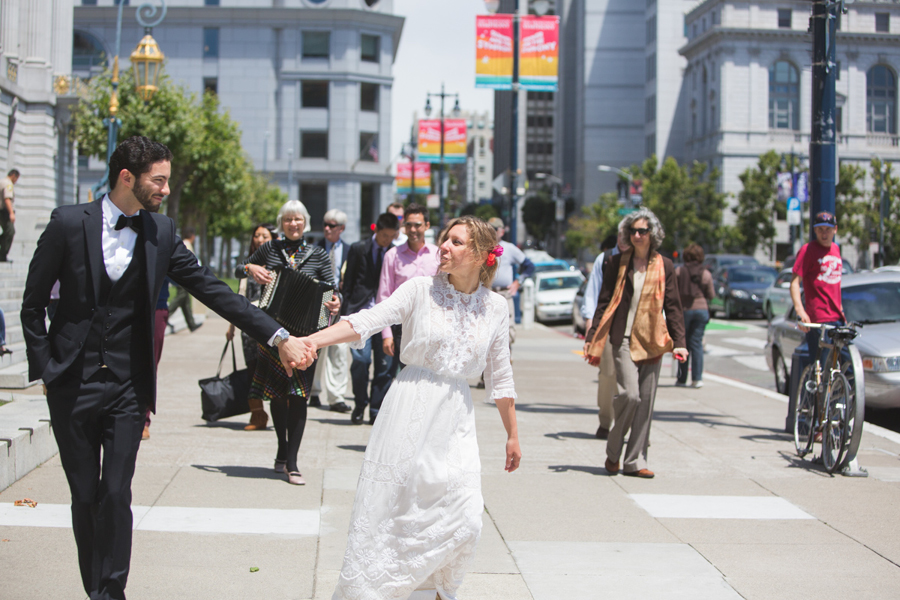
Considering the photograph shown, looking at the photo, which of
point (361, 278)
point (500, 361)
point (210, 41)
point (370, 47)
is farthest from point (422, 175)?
point (500, 361)

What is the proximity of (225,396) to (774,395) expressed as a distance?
734 cm

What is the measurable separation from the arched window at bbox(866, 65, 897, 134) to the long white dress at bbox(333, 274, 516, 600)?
232 ft

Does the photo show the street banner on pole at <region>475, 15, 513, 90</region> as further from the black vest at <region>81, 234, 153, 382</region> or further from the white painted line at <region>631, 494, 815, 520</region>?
the black vest at <region>81, 234, 153, 382</region>

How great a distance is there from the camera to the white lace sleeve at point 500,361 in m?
4.18

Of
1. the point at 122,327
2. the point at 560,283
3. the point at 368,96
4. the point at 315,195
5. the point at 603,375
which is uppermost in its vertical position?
the point at 368,96

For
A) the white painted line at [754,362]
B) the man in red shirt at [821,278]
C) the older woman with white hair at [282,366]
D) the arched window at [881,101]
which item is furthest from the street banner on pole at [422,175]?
the older woman with white hair at [282,366]

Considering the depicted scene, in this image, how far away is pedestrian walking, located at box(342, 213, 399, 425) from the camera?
852 cm

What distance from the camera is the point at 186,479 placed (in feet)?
21.6

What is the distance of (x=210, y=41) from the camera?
68500mm

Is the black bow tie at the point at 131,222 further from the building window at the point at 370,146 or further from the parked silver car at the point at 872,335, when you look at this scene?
the building window at the point at 370,146

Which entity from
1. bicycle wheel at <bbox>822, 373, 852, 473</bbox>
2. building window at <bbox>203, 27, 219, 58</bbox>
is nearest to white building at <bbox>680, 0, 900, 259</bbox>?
building window at <bbox>203, 27, 219, 58</bbox>

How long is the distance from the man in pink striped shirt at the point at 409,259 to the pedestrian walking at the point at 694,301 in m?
5.97

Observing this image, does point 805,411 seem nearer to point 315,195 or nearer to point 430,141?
point 430,141

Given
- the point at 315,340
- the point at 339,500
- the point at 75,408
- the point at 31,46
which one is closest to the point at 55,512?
the point at 339,500
